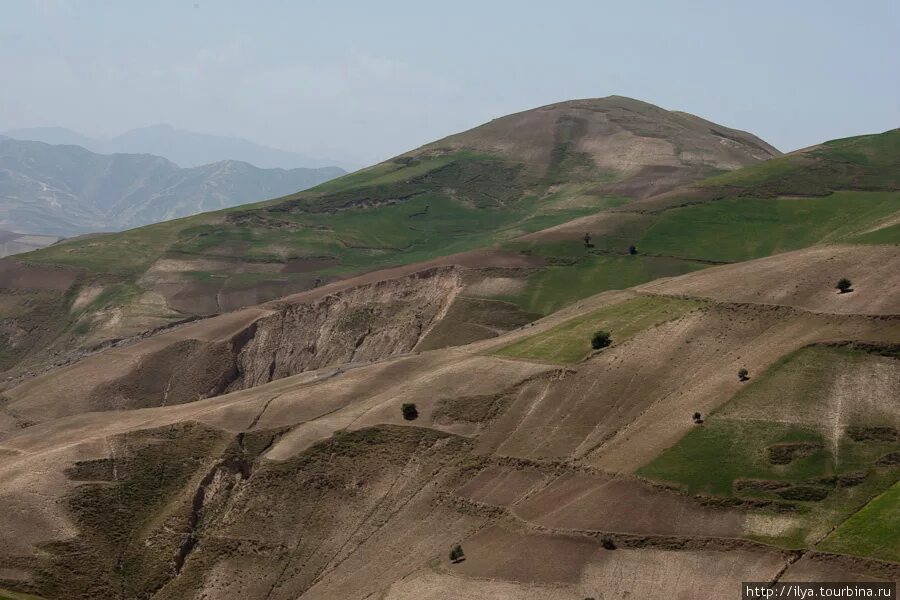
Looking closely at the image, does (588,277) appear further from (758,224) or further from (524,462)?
(524,462)

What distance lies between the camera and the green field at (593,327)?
8131cm

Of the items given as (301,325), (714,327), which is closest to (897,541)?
(714,327)

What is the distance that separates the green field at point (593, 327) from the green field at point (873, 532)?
30668mm

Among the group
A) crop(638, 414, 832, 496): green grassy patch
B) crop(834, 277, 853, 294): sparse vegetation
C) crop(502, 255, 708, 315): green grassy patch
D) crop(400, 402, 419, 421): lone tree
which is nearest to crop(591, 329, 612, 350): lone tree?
crop(638, 414, 832, 496): green grassy patch

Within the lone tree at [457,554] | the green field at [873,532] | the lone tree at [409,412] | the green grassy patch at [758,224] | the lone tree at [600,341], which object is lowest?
the lone tree at [457,554]

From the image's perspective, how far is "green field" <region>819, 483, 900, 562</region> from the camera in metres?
48.5

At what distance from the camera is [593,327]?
85.8 meters

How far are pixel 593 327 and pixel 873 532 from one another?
3883 centimetres

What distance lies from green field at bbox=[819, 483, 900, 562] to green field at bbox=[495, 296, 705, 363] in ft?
101

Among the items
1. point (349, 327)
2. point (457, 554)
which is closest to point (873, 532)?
point (457, 554)

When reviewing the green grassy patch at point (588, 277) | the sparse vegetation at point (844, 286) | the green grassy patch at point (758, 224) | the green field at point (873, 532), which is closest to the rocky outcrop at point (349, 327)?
the green grassy patch at point (588, 277)

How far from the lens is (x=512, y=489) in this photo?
6378 centimetres

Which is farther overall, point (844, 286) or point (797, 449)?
point (844, 286)

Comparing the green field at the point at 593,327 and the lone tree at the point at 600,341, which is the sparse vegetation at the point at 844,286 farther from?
the lone tree at the point at 600,341
